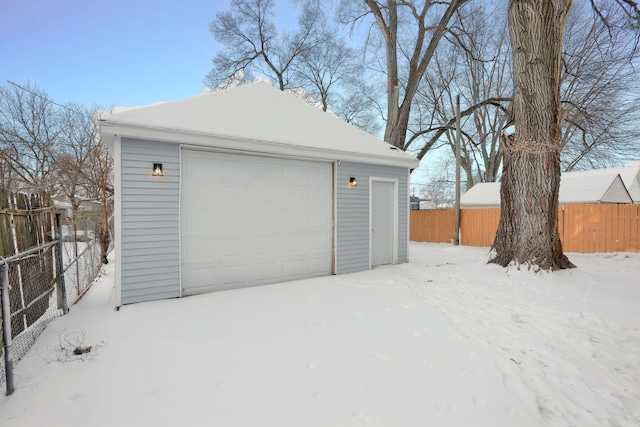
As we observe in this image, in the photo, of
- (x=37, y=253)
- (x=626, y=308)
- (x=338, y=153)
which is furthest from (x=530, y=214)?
(x=37, y=253)

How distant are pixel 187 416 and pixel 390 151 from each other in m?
6.22

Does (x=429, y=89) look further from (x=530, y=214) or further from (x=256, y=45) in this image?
(x=530, y=214)

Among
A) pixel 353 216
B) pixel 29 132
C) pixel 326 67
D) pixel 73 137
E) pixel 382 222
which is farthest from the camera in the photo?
pixel 326 67

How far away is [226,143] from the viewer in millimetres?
4969

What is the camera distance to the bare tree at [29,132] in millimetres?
15172

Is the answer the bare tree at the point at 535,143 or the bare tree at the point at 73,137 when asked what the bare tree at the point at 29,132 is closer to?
the bare tree at the point at 73,137

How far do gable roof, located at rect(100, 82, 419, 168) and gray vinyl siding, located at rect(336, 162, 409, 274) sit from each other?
0.85 feet

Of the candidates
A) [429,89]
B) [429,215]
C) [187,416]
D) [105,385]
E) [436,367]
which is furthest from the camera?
[429,89]

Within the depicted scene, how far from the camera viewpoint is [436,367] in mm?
2584

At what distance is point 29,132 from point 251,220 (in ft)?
58.0

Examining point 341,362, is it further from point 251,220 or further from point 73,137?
point 73,137

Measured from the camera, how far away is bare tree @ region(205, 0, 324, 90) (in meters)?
15.9

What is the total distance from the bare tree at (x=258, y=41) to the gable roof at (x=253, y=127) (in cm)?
1127

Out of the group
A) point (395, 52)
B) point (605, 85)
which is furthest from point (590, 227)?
point (395, 52)
